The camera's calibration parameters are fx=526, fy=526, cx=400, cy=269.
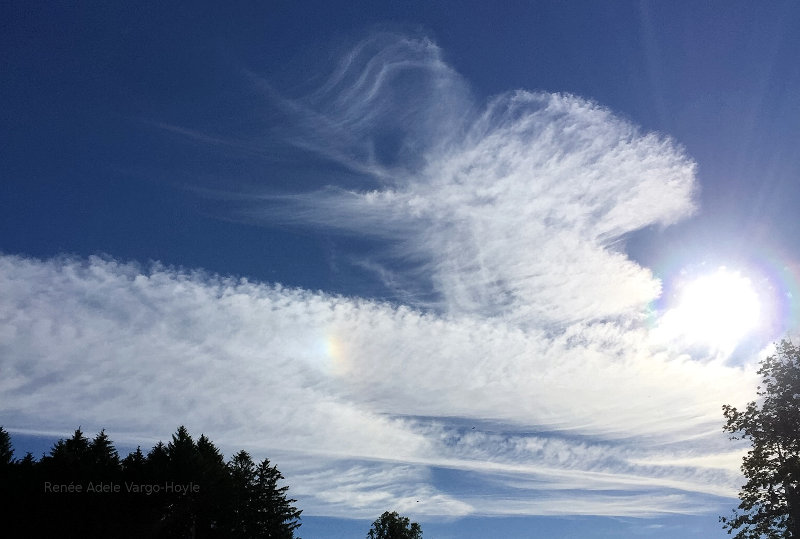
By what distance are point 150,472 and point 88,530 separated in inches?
289

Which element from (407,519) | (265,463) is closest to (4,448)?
(265,463)

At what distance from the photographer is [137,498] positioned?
55.3 meters

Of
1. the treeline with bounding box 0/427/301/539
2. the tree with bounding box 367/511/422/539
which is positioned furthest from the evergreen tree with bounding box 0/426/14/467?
the tree with bounding box 367/511/422/539

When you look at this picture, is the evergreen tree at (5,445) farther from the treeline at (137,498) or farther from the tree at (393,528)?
the tree at (393,528)

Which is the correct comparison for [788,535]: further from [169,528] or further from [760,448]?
[169,528]

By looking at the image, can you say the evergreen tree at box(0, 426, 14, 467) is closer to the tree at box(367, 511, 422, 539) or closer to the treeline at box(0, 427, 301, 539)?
the treeline at box(0, 427, 301, 539)

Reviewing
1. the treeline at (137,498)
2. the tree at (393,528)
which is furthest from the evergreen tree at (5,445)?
the tree at (393,528)

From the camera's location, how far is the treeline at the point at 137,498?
174 ft

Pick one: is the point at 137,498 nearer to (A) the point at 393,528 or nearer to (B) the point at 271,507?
(B) the point at 271,507

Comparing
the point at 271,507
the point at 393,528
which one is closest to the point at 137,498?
the point at 271,507

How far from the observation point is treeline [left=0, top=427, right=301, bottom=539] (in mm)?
53156

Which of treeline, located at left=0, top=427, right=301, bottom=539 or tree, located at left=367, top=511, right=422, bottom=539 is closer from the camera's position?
treeline, located at left=0, top=427, right=301, bottom=539

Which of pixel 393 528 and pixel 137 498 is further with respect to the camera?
pixel 393 528

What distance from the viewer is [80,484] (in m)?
53.8
